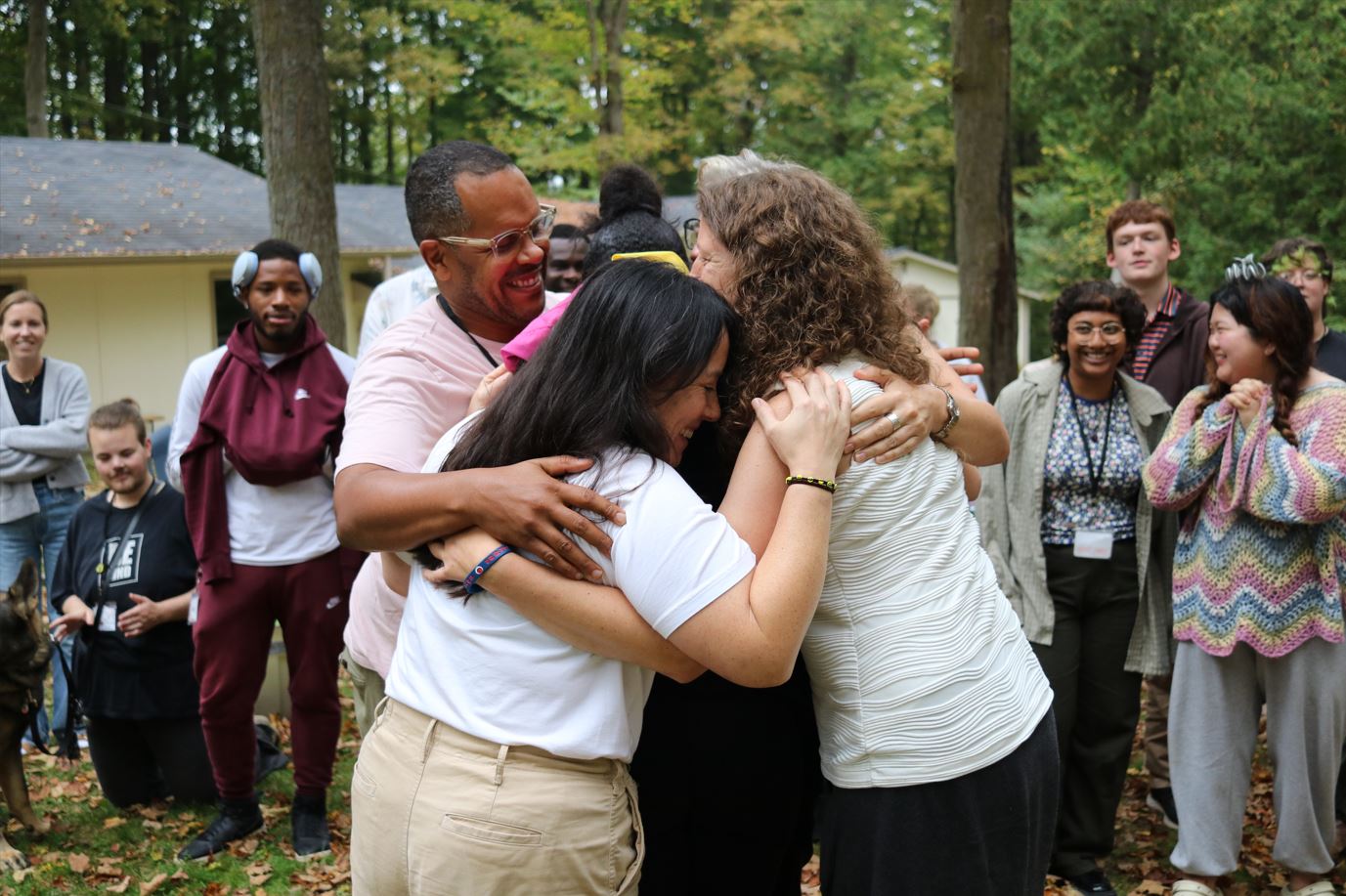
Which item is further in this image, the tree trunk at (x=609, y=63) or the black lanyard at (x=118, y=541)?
the tree trunk at (x=609, y=63)

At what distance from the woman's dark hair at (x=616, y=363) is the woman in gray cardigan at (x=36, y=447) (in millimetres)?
5335

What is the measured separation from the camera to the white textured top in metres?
2.19

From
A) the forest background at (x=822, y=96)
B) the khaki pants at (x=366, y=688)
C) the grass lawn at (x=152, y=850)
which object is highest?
the forest background at (x=822, y=96)

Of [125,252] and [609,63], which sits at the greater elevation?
[609,63]

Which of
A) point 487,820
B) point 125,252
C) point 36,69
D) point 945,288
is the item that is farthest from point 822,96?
point 487,820

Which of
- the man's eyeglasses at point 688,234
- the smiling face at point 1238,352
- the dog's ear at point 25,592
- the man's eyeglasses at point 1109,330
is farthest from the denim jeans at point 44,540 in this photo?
the smiling face at point 1238,352

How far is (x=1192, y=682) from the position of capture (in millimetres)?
4469

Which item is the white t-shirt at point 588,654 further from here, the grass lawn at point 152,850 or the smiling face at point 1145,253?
the smiling face at point 1145,253

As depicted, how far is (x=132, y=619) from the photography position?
18.1 feet

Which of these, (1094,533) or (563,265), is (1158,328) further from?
(563,265)

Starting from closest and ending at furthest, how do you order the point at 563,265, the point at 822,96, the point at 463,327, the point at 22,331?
1. the point at 463,327
2. the point at 563,265
3. the point at 22,331
4. the point at 822,96

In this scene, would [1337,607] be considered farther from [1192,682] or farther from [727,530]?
[727,530]

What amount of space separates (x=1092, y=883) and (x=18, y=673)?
4.48 m

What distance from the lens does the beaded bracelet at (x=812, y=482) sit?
2000mm
